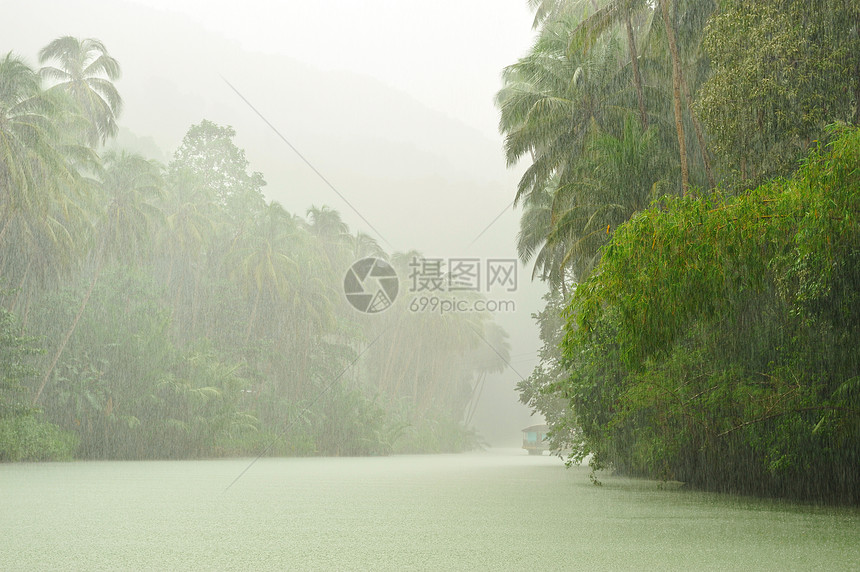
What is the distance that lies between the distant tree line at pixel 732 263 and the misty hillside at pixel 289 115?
249 ft

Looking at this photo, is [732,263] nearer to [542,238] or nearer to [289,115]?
[542,238]

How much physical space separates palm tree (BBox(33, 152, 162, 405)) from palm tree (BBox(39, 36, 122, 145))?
1.88 m

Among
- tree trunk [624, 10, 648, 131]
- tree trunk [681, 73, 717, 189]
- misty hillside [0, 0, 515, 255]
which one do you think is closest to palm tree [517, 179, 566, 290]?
tree trunk [624, 10, 648, 131]

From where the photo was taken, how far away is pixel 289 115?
440ft

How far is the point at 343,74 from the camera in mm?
158500

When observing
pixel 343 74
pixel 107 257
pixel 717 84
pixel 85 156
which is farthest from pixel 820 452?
pixel 343 74

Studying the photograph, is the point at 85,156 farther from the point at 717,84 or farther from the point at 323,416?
the point at 717,84

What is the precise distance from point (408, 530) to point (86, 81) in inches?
1205

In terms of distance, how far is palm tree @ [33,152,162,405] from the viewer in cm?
3125

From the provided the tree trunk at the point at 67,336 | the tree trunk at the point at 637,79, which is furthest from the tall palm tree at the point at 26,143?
the tree trunk at the point at 637,79

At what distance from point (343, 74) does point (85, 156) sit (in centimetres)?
13459

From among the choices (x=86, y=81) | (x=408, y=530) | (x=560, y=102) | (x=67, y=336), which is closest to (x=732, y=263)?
(x=408, y=530)

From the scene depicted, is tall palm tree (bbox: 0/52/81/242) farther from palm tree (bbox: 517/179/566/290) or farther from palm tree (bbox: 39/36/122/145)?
palm tree (bbox: 517/179/566/290)

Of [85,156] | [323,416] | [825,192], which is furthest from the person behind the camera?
[323,416]
